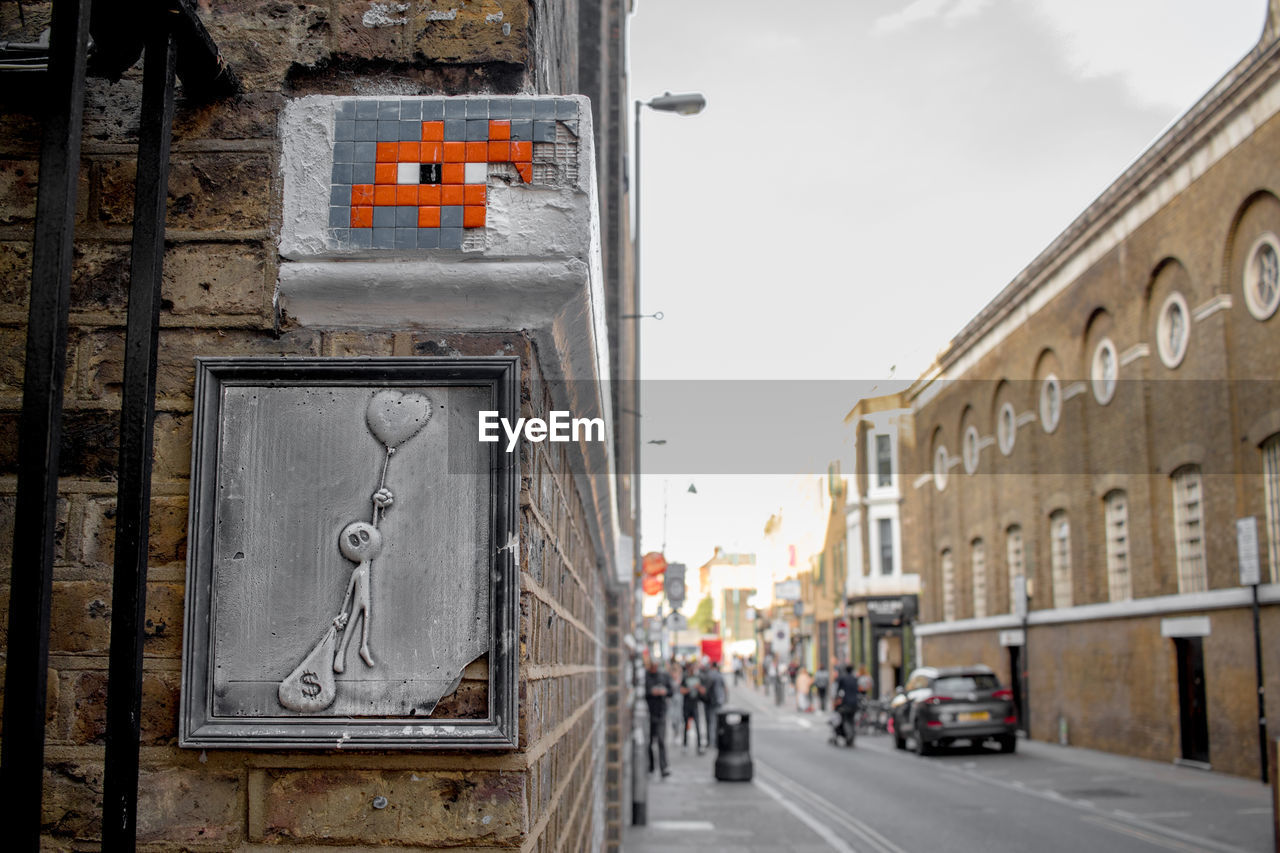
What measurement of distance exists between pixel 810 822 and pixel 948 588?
25.2 metres

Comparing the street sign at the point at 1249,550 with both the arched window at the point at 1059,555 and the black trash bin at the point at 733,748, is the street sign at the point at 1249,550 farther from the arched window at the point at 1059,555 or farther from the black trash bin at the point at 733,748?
the arched window at the point at 1059,555

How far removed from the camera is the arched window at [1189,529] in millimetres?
21797

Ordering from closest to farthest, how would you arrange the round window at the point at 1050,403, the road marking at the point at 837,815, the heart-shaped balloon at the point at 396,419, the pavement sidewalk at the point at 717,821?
the heart-shaped balloon at the point at 396,419 < the pavement sidewalk at the point at 717,821 < the road marking at the point at 837,815 < the round window at the point at 1050,403

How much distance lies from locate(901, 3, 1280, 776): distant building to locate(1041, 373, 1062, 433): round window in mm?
80

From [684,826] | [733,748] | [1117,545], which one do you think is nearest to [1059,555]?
[1117,545]

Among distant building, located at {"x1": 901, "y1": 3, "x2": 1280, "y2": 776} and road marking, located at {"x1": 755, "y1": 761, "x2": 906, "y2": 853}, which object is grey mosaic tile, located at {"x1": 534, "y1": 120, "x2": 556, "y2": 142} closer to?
road marking, located at {"x1": 755, "y1": 761, "x2": 906, "y2": 853}

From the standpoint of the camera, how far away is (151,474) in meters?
2.36

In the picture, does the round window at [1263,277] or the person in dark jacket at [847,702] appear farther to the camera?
the person in dark jacket at [847,702]

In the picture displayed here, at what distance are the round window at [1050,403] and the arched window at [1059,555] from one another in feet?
6.87

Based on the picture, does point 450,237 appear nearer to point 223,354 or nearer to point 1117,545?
point 223,354

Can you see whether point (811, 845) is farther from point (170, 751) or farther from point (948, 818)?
point (170, 751)

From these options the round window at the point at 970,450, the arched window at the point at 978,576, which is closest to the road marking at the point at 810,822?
the arched window at the point at 978,576

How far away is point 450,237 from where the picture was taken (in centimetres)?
249

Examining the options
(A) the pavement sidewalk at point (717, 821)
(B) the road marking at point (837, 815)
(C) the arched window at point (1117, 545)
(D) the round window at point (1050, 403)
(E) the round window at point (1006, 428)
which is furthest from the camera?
(E) the round window at point (1006, 428)
